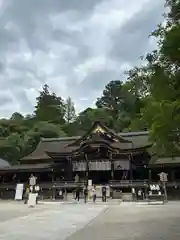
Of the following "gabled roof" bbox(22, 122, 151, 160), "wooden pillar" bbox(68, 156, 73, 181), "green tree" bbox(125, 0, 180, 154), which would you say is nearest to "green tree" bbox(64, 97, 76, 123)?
"gabled roof" bbox(22, 122, 151, 160)

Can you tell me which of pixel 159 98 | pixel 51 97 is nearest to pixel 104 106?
pixel 51 97

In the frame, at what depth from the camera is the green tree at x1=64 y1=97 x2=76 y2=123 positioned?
114812mm

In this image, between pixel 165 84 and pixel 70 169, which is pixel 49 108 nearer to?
pixel 70 169

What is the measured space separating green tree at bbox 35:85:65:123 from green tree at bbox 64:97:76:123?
164 centimetres

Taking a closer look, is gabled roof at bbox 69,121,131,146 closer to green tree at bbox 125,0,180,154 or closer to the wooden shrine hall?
the wooden shrine hall

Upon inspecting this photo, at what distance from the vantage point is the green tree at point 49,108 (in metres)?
105

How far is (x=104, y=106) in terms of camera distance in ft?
363

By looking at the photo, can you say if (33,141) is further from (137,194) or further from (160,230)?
(160,230)

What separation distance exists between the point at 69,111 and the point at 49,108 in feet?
35.4

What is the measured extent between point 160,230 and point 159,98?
4.91 metres

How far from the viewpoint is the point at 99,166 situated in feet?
158

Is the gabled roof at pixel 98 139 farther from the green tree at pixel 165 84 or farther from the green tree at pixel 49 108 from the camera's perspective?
the green tree at pixel 49 108

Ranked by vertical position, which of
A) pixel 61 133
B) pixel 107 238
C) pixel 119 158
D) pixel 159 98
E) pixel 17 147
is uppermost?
pixel 61 133

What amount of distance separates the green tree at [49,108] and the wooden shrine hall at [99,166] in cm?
5179
